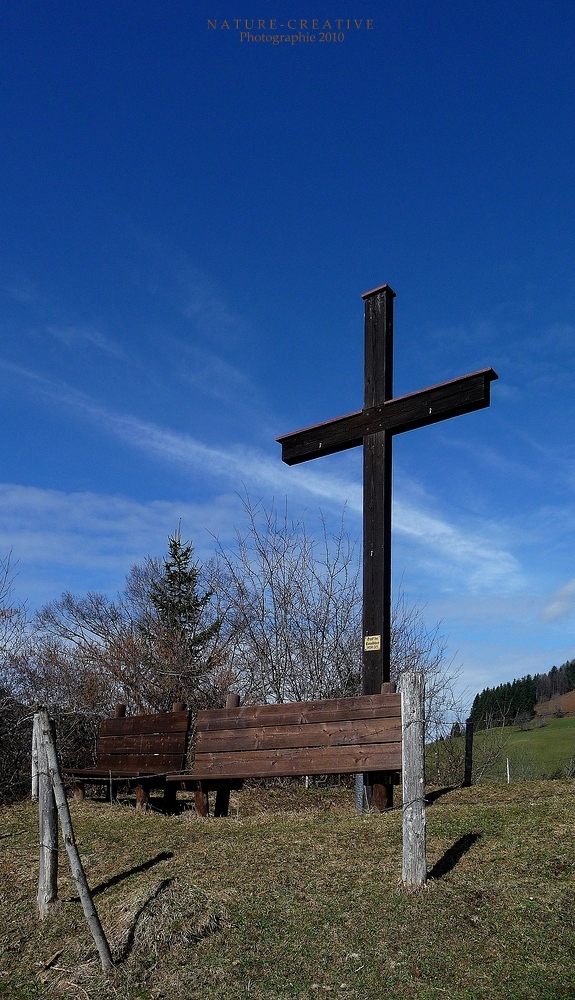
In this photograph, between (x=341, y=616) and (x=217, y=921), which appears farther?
(x=341, y=616)

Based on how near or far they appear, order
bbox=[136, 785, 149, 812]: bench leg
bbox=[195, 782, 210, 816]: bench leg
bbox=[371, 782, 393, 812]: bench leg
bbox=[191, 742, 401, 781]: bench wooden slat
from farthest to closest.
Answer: bbox=[136, 785, 149, 812]: bench leg → bbox=[195, 782, 210, 816]: bench leg → bbox=[371, 782, 393, 812]: bench leg → bbox=[191, 742, 401, 781]: bench wooden slat

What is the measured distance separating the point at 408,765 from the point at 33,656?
14.8 metres

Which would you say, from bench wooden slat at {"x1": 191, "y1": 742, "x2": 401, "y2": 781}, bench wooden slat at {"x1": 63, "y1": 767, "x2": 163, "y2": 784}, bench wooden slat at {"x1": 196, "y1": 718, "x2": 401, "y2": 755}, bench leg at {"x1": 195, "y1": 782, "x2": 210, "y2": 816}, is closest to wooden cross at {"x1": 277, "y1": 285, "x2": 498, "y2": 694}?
bench wooden slat at {"x1": 196, "y1": 718, "x2": 401, "y2": 755}

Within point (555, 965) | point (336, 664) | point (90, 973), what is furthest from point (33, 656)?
point (555, 965)

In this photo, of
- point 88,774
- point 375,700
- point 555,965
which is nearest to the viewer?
point 555,965

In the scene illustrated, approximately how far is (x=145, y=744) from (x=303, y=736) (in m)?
3.35

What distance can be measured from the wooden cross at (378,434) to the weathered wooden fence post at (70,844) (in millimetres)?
3778

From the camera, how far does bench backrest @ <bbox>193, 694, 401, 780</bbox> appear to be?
27.0 feet

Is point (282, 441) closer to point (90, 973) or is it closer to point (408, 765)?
point (408, 765)

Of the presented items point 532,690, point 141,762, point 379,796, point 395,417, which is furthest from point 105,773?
point 532,690

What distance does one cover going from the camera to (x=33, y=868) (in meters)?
7.75

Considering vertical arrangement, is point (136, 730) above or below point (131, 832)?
above

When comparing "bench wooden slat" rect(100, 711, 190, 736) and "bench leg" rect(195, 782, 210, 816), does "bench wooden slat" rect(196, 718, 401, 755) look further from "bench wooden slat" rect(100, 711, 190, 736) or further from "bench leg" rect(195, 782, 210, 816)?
"bench wooden slat" rect(100, 711, 190, 736)

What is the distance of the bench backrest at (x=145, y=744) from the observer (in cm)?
1055
